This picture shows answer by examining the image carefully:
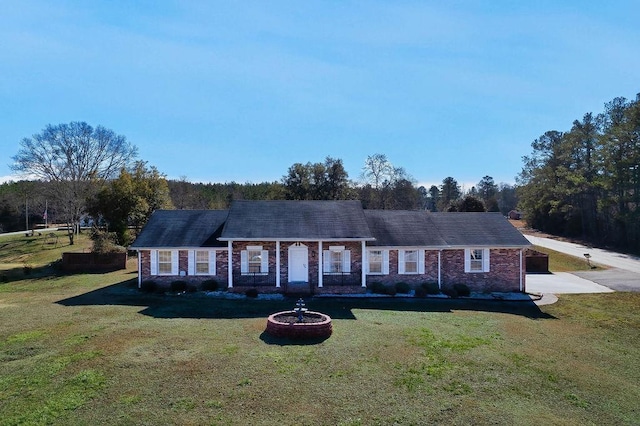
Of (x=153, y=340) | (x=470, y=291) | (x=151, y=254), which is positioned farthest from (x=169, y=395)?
(x=470, y=291)

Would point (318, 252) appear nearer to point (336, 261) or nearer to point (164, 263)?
point (336, 261)

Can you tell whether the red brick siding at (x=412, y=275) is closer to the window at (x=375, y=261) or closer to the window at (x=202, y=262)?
the window at (x=375, y=261)

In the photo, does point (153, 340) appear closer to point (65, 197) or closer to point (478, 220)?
point (478, 220)

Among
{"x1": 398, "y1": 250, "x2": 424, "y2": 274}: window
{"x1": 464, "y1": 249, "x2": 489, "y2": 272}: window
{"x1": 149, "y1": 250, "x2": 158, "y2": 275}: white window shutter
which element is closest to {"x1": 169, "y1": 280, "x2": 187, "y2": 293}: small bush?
{"x1": 149, "y1": 250, "x2": 158, "y2": 275}: white window shutter

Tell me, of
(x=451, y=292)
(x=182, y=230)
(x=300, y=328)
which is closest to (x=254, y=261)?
(x=182, y=230)

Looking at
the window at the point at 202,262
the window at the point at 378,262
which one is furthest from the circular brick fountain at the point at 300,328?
the window at the point at 202,262

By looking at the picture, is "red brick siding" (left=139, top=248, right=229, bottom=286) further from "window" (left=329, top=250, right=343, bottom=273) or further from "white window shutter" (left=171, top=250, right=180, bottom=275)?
"window" (left=329, top=250, right=343, bottom=273)
